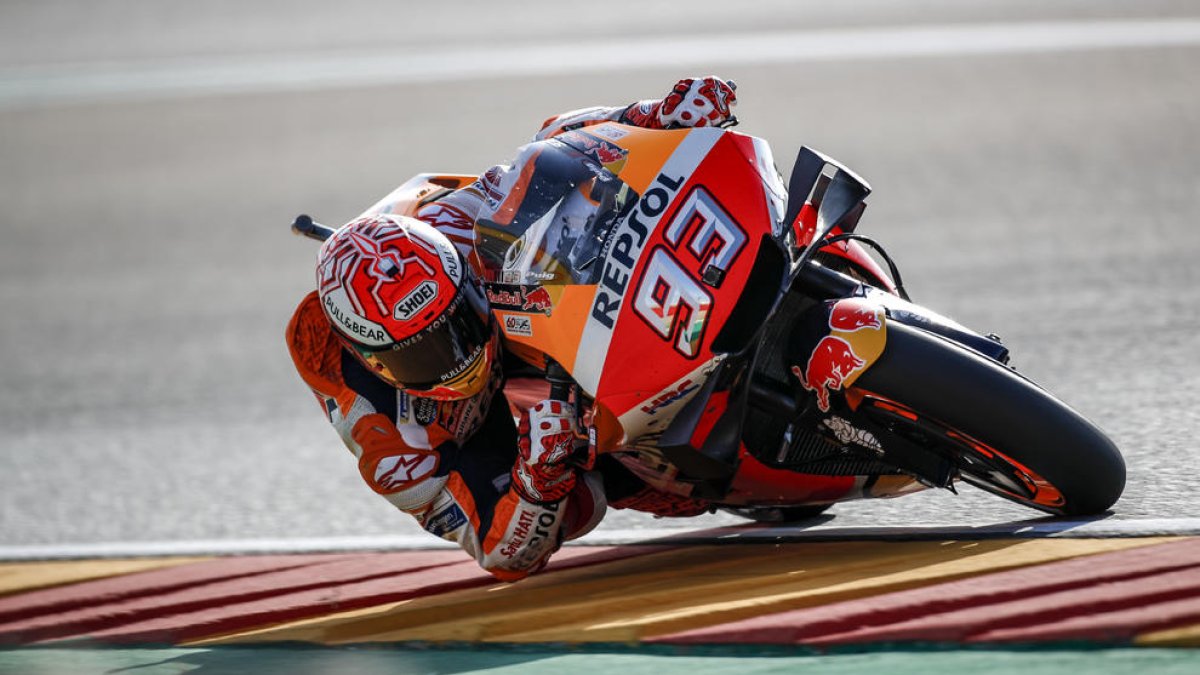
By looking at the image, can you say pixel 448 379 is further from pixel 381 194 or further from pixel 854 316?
pixel 381 194

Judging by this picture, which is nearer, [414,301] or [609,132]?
[414,301]

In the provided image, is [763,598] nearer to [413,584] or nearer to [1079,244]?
[413,584]

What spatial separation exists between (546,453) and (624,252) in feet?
1.80

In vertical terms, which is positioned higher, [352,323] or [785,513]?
[352,323]

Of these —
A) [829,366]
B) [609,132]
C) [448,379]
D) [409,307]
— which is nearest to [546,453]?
[448,379]

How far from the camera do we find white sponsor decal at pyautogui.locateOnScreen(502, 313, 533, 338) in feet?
12.5

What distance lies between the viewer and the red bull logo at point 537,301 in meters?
3.74

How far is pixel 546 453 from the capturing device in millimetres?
3805

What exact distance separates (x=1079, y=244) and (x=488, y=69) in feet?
21.2

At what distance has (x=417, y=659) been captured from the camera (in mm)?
3709

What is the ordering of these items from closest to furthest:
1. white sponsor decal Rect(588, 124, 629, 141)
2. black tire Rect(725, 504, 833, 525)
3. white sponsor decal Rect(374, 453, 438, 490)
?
white sponsor decal Rect(588, 124, 629, 141), white sponsor decal Rect(374, 453, 438, 490), black tire Rect(725, 504, 833, 525)

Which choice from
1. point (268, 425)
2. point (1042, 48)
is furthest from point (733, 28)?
point (268, 425)

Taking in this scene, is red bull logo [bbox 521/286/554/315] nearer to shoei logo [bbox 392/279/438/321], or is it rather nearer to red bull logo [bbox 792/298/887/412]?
shoei logo [bbox 392/279/438/321]

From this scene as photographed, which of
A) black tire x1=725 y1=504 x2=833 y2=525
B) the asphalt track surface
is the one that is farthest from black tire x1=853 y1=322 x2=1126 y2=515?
black tire x1=725 y1=504 x2=833 y2=525
